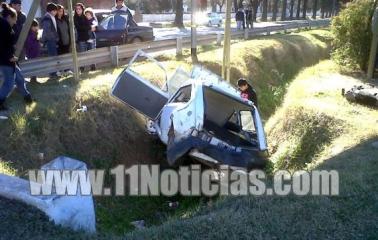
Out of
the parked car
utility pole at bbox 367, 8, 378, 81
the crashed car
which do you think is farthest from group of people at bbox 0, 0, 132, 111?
the parked car

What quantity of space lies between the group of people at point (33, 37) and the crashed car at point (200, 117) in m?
1.89

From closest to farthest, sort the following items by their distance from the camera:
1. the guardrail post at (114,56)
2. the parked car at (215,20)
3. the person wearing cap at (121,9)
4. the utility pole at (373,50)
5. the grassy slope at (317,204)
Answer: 1. the grassy slope at (317,204)
2. the guardrail post at (114,56)
3. the utility pole at (373,50)
4. the person wearing cap at (121,9)
5. the parked car at (215,20)

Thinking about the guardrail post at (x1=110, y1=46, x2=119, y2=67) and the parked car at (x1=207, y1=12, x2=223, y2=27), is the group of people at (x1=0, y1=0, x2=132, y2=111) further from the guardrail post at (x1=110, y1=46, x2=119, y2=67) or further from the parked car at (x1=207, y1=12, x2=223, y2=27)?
the parked car at (x1=207, y1=12, x2=223, y2=27)

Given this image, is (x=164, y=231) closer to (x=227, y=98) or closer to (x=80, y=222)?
(x=80, y=222)

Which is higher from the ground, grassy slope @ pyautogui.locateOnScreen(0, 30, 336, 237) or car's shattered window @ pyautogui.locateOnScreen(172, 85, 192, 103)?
car's shattered window @ pyautogui.locateOnScreen(172, 85, 192, 103)

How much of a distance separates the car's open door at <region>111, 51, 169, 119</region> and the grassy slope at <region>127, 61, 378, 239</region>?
2.56 m

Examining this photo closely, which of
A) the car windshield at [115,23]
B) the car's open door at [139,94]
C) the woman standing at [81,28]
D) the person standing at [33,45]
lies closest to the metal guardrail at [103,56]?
the woman standing at [81,28]

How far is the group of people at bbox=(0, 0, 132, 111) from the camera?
7969mm

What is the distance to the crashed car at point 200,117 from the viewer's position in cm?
705

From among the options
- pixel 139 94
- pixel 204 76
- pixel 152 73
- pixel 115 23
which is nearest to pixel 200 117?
pixel 204 76

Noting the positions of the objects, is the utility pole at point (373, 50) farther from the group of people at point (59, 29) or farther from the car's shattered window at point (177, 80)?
the group of people at point (59, 29)

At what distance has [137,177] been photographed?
8430 mm

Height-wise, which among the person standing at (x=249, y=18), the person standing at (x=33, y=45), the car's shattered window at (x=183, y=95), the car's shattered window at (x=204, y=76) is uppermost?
the person standing at (x=33, y=45)

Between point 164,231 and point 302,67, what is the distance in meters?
15.9
